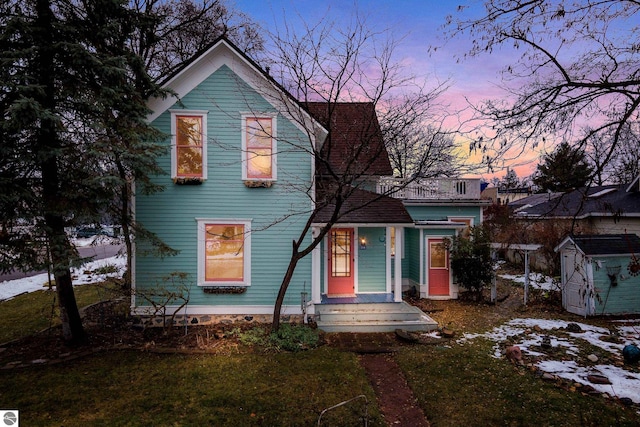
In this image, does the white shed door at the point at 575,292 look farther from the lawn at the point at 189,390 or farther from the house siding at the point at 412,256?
the lawn at the point at 189,390

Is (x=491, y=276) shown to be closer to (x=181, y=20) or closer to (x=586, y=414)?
(x=586, y=414)

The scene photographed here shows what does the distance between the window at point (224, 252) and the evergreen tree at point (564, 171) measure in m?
7.31

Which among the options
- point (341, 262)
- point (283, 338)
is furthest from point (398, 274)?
point (283, 338)

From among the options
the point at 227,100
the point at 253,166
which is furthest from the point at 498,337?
the point at 227,100

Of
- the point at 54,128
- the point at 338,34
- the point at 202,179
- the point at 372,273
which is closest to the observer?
the point at 54,128

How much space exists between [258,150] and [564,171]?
24.5 feet

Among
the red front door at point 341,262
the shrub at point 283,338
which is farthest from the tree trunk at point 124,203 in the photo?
the red front door at point 341,262

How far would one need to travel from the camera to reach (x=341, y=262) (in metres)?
11.5

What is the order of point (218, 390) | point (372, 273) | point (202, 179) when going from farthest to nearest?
point (372, 273)
point (202, 179)
point (218, 390)

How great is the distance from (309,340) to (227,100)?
6.95 metres

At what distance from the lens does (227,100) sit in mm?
9453

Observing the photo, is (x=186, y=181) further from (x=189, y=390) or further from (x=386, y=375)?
(x=386, y=375)

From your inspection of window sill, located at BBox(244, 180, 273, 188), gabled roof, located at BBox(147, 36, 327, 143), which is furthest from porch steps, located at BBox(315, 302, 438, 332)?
gabled roof, located at BBox(147, 36, 327, 143)

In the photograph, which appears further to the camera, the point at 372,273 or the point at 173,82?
the point at 372,273
